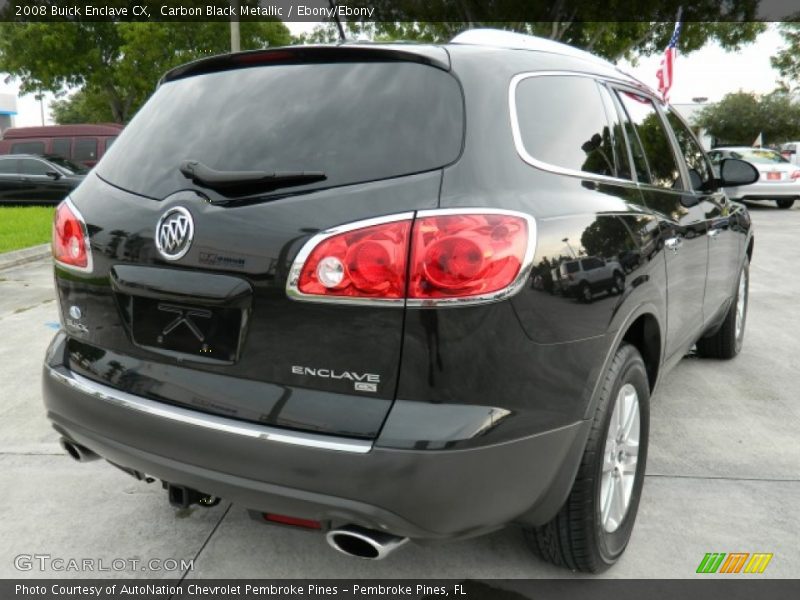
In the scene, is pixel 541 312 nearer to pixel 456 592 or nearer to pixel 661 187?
pixel 456 592

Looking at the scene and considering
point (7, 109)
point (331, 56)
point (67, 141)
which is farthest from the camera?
point (7, 109)

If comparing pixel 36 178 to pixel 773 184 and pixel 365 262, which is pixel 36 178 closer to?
pixel 365 262

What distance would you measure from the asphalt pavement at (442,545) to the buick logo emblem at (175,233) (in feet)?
3.75

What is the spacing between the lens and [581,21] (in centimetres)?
2081

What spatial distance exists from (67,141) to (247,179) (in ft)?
59.6

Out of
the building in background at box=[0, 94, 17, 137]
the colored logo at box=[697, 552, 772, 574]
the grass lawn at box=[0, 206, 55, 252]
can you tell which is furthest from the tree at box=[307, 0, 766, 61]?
the building in background at box=[0, 94, 17, 137]

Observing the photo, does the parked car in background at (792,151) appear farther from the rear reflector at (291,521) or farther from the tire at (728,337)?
the rear reflector at (291,521)

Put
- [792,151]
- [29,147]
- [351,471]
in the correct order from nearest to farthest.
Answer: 1. [351,471]
2. [29,147]
3. [792,151]

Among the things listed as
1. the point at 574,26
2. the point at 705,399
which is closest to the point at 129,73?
the point at 574,26

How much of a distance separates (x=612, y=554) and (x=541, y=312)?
104 cm

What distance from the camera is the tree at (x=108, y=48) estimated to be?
24594mm

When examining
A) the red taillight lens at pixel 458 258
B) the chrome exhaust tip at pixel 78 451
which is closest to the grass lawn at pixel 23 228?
the chrome exhaust tip at pixel 78 451

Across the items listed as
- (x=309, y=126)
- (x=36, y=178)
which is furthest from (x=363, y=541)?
(x=36, y=178)

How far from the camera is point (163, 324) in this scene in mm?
2055
